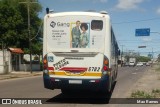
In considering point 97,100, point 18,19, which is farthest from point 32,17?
point 97,100

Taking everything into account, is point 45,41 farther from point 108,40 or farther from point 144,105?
point 144,105

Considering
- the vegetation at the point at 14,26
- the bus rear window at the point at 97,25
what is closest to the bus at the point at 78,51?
the bus rear window at the point at 97,25

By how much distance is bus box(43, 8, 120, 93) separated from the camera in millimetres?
14492

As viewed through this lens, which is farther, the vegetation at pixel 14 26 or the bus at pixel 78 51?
the vegetation at pixel 14 26

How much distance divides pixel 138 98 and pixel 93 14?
4.10 meters

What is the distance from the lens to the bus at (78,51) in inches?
571

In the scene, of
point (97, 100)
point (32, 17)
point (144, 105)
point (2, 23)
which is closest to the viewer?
point (144, 105)

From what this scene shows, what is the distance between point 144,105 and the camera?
1416 cm

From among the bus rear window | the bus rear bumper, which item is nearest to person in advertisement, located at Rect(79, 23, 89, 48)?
the bus rear window

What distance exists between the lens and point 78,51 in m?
14.6

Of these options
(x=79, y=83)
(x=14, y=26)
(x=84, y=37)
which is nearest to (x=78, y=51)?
(x=84, y=37)

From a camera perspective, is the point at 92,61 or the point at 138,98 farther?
the point at 138,98

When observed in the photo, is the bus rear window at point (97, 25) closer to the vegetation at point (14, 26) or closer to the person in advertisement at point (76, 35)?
the person in advertisement at point (76, 35)

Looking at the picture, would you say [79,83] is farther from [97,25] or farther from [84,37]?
[97,25]
